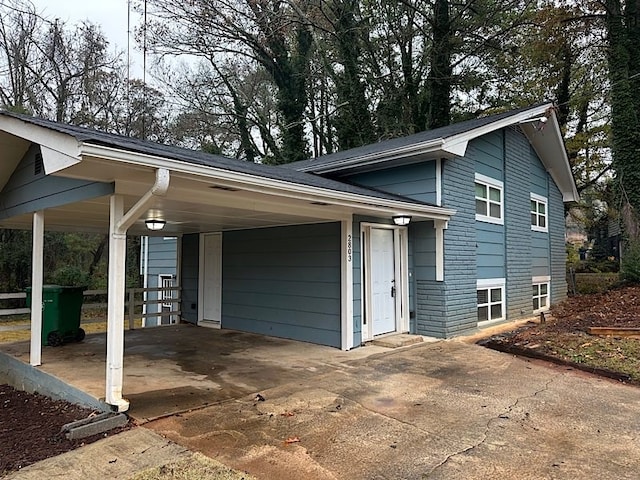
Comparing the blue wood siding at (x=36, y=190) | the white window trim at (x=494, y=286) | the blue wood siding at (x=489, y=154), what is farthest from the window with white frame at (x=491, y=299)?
the blue wood siding at (x=36, y=190)

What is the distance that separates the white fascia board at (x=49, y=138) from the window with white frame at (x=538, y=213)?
10.6 meters

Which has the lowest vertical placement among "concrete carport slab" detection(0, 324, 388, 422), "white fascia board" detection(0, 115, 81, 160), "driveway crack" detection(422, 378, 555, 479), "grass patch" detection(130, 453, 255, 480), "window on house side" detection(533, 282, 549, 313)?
"driveway crack" detection(422, 378, 555, 479)

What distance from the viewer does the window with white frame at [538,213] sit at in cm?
1121

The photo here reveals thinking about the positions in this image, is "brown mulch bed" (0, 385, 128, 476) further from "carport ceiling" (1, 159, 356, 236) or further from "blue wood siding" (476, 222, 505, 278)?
"blue wood siding" (476, 222, 505, 278)

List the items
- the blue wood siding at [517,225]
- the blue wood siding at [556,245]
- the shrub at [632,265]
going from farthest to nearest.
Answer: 1. the blue wood siding at [556,245]
2. the shrub at [632,265]
3. the blue wood siding at [517,225]

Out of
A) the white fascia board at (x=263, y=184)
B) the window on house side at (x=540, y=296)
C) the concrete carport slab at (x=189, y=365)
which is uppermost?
the white fascia board at (x=263, y=184)

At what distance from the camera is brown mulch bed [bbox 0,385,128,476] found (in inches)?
129

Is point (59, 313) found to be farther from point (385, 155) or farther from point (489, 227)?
point (489, 227)

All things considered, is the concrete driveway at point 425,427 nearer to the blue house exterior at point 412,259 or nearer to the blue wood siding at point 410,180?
the blue house exterior at point 412,259

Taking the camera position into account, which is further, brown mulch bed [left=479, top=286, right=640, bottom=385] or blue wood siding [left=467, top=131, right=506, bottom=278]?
blue wood siding [left=467, top=131, right=506, bottom=278]

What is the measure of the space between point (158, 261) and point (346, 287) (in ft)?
24.9

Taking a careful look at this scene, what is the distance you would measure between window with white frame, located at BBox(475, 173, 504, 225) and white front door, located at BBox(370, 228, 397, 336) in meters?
2.26

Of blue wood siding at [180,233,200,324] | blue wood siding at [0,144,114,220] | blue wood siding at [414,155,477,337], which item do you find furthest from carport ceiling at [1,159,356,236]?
blue wood siding at [414,155,477,337]

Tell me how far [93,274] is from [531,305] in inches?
578
